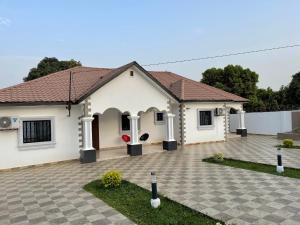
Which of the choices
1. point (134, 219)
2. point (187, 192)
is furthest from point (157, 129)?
point (134, 219)

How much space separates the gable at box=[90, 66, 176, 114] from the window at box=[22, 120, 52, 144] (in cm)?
220

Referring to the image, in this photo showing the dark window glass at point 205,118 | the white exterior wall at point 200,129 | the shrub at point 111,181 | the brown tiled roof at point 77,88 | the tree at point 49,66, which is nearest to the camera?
the shrub at point 111,181

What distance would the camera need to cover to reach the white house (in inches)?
491

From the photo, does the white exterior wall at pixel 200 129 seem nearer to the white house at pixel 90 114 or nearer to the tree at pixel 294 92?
the white house at pixel 90 114

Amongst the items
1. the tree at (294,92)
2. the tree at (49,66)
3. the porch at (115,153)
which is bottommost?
the porch at (115,153)

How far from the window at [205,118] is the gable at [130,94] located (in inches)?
138

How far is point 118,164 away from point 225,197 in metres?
6.08

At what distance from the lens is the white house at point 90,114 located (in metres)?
12.5

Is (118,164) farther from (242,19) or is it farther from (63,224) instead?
(242,19)

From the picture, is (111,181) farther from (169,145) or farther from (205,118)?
(205,118)

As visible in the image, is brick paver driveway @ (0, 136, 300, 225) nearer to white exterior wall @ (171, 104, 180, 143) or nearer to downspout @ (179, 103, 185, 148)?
downspout @ (179, 103, 185, 148)

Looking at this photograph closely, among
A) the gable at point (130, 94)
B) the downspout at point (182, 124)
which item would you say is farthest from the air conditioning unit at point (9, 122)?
the downspout at point (182, 124)

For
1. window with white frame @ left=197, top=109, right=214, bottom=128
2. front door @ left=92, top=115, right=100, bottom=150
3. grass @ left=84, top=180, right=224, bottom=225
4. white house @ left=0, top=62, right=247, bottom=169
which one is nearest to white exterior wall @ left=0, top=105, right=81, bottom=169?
white house @ left=0, top=62, right=247, bottom=169

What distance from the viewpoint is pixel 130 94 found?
48.3ft
